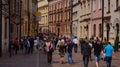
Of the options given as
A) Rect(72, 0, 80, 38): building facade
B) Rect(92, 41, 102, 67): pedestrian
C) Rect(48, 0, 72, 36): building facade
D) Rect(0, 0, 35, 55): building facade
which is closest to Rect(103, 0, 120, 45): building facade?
Rect(0, 0, 35, 55): building facade

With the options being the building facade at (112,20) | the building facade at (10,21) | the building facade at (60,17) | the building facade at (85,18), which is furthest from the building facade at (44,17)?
the building facade at (112,20)

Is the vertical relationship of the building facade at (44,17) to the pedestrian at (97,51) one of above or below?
above

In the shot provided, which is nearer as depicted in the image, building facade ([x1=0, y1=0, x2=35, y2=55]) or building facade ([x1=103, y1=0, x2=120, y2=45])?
building facade ([x1=0, y1=0, x2=35, y2=55])

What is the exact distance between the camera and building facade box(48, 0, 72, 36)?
8038cm

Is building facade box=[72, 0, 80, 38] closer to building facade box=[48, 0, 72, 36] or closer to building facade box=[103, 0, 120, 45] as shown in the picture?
building facade box=[48, 0, 72, 36]

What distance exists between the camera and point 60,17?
90.2 metres

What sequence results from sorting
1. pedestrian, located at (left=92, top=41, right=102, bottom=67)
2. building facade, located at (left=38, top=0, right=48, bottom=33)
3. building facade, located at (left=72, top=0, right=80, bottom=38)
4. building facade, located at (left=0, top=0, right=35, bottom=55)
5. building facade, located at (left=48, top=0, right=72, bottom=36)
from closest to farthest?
pedestrian, located at (left=92, top=41, right=102, bottom=67)
building facade, located at (left=0, top=0, right=35, bottom=55)
building facade, located at (left=72, top=0, right=80, bottom=38)
building facade, located at (left=48, top=0, right=72, bottom=36)
building facade, located at (left=38, top=0, right=48, bottom=33)

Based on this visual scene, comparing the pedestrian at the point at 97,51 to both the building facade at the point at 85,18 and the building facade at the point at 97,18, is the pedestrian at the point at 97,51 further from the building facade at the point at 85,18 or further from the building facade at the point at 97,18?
the building facade at the point at 85,18

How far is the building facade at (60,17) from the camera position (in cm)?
8038

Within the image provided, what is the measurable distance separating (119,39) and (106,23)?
6094 mm

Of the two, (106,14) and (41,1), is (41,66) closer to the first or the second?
(106,14)

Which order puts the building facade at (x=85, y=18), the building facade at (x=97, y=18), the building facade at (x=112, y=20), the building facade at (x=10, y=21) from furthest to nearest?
the building facade at (x=85, y=18), the building facade at (x=97, y=18), the building facade at (x=112, y=20), the building facade at (x=10, y=21)

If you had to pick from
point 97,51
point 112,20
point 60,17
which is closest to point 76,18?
point 60,17

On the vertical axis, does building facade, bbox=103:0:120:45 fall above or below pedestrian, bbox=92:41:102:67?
above
